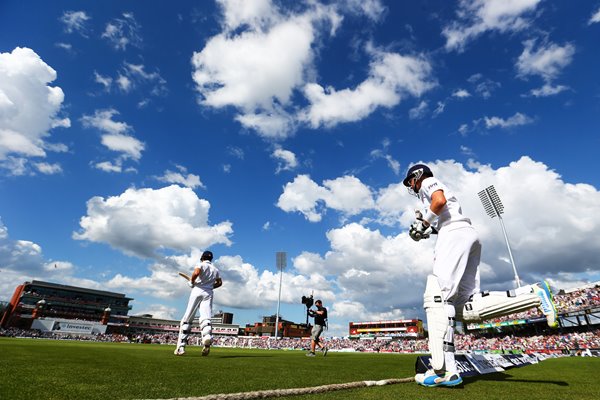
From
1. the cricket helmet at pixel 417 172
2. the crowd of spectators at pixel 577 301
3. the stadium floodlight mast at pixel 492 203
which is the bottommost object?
the cricket helmet at pixel 417 172

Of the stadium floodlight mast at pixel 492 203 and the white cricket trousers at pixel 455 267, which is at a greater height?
the stadium floodlight mast at pixel 492 203

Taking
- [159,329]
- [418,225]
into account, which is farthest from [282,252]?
[159,329]

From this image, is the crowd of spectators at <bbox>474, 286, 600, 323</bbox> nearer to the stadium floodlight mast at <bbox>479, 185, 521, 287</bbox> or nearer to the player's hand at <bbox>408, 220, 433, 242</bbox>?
the stadium floodlight mast at <bbox>479, 185, 521, 287</bbox>

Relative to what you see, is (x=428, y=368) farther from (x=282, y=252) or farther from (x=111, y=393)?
(x=282, y=252)

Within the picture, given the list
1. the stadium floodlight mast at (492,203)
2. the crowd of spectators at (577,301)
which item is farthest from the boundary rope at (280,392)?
the stadium floodlight mast at (492,203)

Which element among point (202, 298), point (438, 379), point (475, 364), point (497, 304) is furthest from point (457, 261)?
point (202, 298)

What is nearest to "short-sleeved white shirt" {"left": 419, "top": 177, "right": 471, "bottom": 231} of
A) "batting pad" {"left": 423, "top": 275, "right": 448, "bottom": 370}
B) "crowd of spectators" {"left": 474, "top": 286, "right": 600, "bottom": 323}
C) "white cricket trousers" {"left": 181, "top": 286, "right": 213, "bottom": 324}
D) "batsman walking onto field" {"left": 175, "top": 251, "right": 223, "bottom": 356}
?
"batting pad" {"left": 423, "top": 275, "right": 448, "bottom": 370}

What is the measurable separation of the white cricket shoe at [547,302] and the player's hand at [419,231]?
133cm

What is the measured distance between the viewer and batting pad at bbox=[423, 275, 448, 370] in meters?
3.53

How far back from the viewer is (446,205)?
A: 404cm

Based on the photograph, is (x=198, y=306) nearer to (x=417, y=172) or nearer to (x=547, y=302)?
(x=417, y=172)

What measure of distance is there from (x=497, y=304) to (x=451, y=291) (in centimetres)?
68

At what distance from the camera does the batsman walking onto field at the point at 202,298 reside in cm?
845

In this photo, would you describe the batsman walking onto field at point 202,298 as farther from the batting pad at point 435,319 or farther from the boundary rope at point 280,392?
the batting pad at point 435,319
